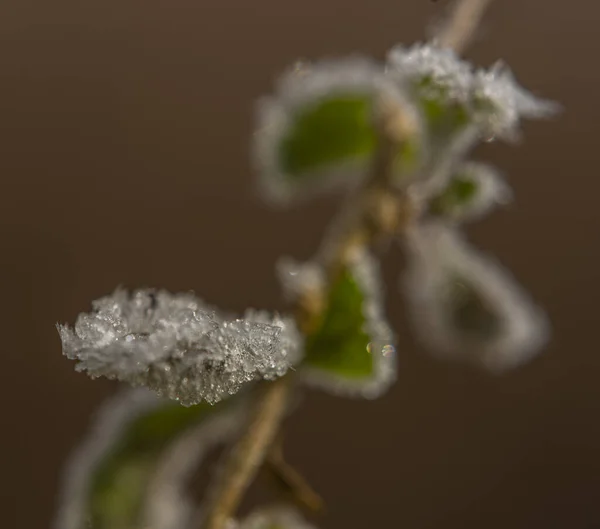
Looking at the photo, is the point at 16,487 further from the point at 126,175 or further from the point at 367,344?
the point at 367,344

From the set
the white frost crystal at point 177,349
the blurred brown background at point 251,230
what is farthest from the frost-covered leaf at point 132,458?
the blurred brown background at point 251,230

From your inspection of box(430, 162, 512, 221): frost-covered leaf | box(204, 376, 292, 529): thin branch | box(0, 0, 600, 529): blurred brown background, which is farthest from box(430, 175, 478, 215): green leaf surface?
box(0, 0, 600, 529): blurred brown background

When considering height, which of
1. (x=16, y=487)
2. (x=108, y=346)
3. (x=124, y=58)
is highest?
(x=124, y=58)

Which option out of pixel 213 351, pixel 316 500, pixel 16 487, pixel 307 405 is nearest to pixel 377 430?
pixel 307 405

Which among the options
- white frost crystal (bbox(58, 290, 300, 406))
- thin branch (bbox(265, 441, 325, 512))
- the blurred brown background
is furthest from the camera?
the blurred brown background

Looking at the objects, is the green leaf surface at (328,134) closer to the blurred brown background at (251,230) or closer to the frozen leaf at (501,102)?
the frozen leaf at (501,102)

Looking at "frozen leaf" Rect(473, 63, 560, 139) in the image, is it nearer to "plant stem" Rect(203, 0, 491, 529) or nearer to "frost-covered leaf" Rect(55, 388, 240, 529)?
"plant stem" Rect(203, 0, 491, 529)
